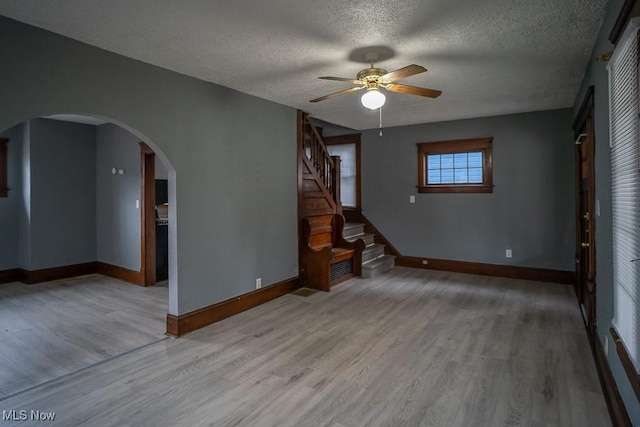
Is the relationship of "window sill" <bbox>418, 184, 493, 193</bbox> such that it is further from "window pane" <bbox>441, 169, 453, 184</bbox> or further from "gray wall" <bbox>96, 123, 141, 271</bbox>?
"gray wall" <bbox>96, 123, 141, 271</bbox>

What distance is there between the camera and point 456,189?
603 centimetres

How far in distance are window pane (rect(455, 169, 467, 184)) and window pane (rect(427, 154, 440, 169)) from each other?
0.34 meters

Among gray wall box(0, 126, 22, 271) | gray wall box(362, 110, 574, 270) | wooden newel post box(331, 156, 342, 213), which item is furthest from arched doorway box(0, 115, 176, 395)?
gray wall box(362, 110, 574, 270)

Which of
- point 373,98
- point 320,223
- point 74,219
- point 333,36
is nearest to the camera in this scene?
point 333,36

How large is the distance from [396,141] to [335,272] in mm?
2734

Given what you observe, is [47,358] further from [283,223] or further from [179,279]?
[283,223]

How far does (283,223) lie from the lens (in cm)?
488

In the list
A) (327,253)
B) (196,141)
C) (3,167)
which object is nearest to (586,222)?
(327,253)

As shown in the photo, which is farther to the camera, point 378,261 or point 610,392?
point 378,261

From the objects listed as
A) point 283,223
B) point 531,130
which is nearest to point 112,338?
point 283,223

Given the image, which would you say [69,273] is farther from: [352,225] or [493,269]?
[493,269]

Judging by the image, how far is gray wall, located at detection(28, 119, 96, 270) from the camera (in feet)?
18.3

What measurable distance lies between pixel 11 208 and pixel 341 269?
5239 mm

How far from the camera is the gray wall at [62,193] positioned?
559 cm
